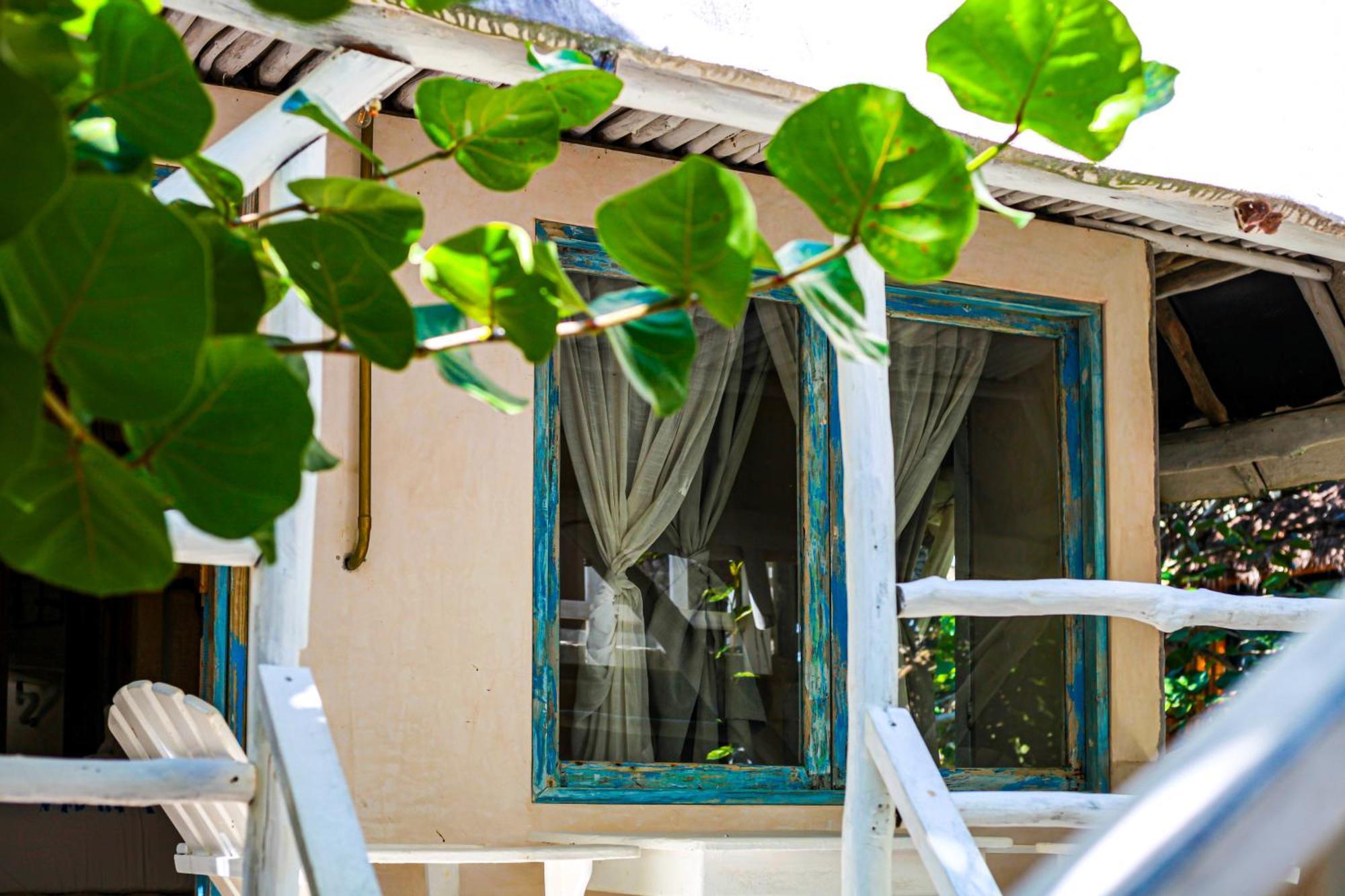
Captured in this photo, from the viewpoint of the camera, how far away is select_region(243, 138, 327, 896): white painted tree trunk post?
215cm

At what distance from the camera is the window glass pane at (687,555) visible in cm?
402

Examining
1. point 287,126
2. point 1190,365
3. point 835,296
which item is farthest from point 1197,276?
point 835,296

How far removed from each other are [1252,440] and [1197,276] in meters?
0.92

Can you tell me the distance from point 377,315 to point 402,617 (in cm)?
307

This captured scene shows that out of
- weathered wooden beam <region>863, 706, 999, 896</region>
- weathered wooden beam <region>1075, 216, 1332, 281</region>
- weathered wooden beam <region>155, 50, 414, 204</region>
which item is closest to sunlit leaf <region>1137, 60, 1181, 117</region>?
weathered wooden beam <region>155, 50, 414, 204</region>

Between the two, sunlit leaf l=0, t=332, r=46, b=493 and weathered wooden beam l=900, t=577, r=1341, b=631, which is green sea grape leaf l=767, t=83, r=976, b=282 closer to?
sunlit leaf l=0, t=332, r=46, b=493

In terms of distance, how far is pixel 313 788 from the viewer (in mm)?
2029

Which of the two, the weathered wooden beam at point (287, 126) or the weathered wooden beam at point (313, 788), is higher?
the weathered wooden beam at point (287, 126)

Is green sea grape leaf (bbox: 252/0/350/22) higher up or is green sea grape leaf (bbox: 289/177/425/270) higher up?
green sea grape leaf (bbox: 252/0/350/22)

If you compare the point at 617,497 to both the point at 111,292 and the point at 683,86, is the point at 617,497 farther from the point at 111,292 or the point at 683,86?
the point at 111,292

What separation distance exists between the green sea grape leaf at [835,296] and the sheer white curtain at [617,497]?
130 inches

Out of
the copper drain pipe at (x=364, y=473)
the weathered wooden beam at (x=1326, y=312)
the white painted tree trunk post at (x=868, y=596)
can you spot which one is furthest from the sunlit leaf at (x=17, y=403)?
the weathered wooden beam at (x=1326, y=312)

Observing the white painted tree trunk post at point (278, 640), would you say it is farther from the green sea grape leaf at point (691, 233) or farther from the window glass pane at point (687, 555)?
the window glass pane at point (687, 555)

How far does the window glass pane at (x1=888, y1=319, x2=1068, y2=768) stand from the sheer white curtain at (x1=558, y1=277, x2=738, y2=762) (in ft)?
2.51
